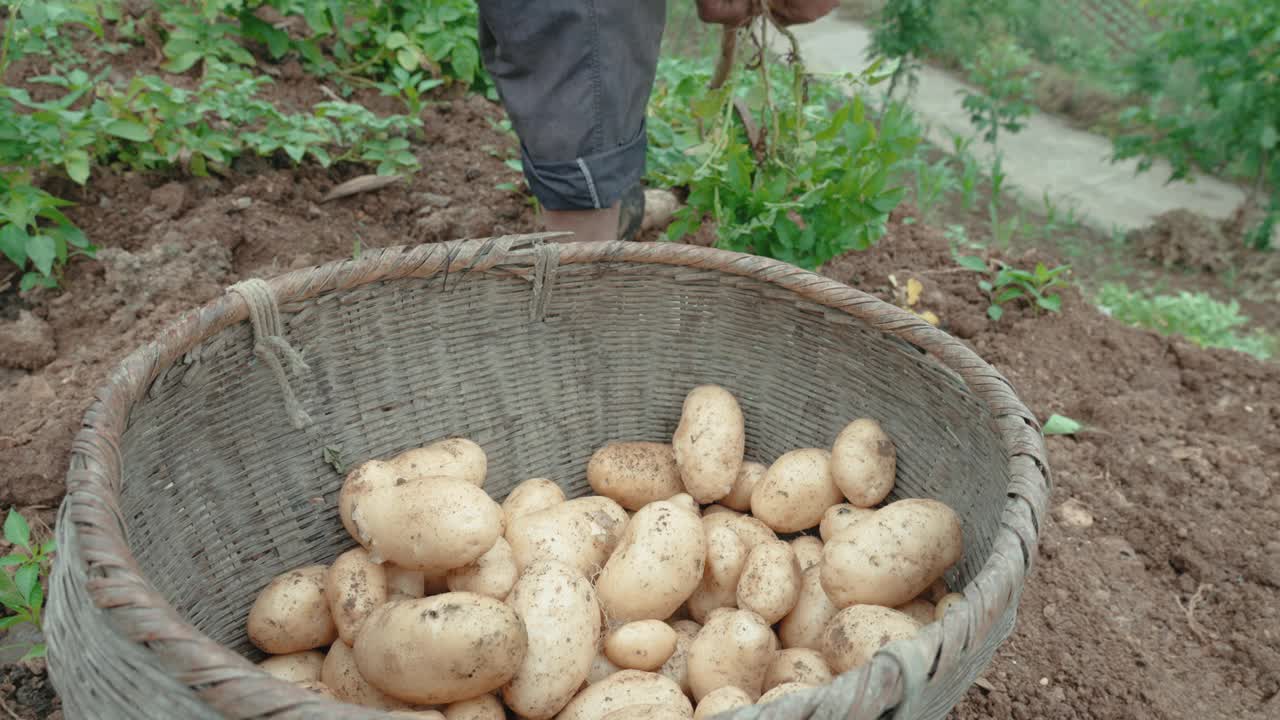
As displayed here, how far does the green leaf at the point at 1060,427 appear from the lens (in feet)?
7.36

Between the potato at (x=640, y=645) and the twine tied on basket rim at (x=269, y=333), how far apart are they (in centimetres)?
70

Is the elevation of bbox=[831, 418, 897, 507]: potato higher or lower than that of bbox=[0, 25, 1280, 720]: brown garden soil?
higher

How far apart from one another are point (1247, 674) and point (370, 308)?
1.75m

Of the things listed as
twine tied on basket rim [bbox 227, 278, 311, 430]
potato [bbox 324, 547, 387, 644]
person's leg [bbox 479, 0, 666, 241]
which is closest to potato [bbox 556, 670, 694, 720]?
potato [bbox 324, 547, 387, 644]

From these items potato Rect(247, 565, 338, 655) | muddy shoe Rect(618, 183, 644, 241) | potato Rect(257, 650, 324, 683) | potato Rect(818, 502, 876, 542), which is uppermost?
muddy shoe Rect(618, 183, 644, 241)

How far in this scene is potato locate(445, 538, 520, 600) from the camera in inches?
60.8

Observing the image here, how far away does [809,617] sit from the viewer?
1578mm

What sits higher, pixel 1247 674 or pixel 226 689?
pixel 226 689

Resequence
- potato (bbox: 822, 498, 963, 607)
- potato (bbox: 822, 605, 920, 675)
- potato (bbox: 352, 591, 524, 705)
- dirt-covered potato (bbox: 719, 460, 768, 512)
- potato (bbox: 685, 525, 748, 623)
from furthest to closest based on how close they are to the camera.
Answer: dirt-covered potato (bbox: 719, 460, 768, 512) < potato (bbox: 685, 525, 748, 623) < potato (bbox: 822, 498, 963, 607) < potato (bbox: 822, 605, 920, 675) < potato (bbox: 352, 591, 524, 705)

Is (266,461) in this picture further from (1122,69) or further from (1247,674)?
(1122,69)

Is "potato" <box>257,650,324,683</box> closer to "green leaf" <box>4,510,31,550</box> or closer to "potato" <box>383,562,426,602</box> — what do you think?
"potato" <box>383,562,426,602</box>

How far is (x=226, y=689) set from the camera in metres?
0.87

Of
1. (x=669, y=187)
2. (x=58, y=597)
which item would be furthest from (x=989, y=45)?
(x=58, y=597)

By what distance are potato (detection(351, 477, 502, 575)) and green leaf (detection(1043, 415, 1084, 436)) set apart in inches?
56.3
